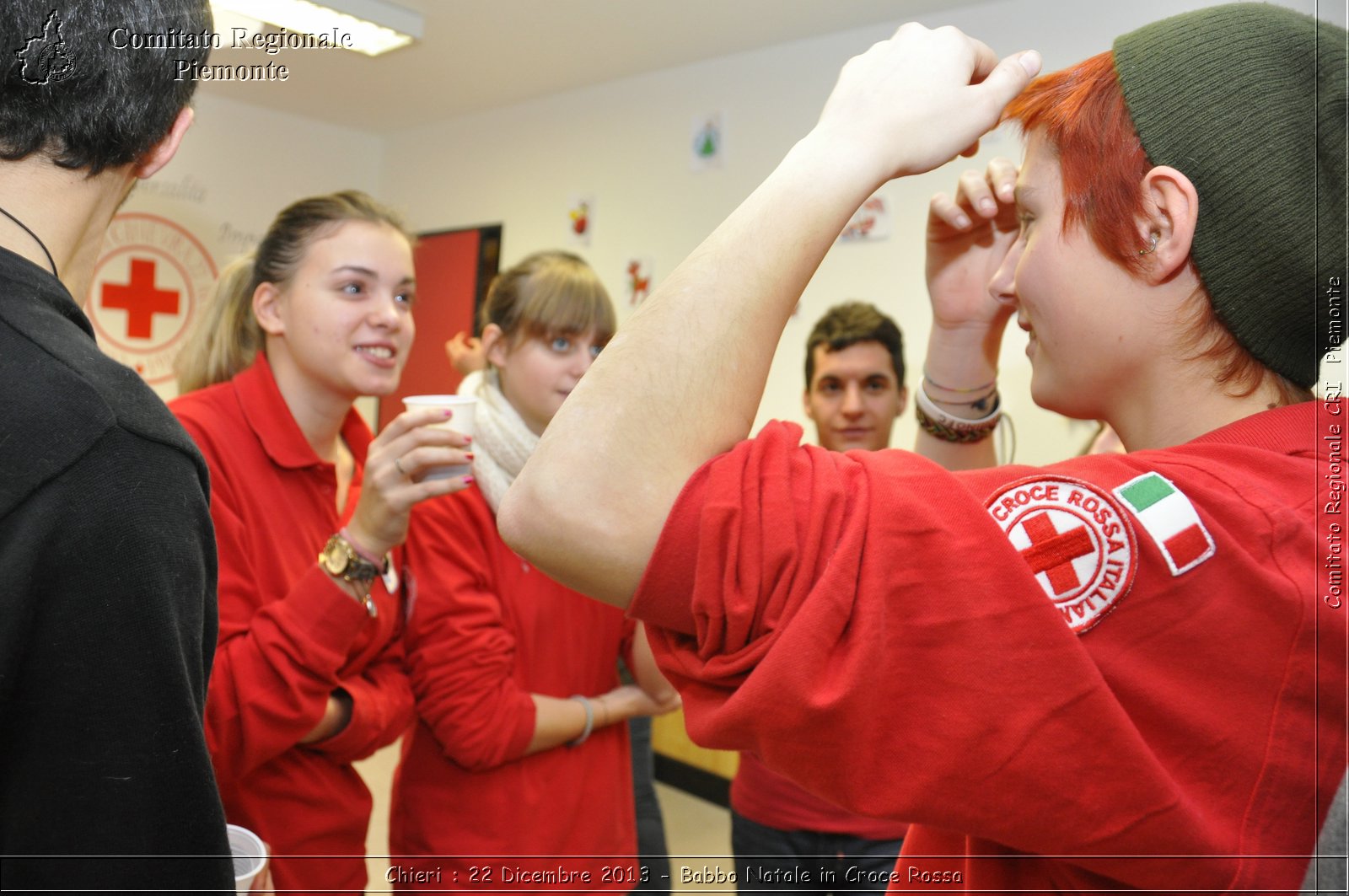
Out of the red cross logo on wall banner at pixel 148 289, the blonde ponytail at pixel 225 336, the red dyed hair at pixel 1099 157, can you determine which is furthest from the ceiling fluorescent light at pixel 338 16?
the red dyed hair at pixel 1099 157

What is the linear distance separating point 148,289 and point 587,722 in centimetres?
456

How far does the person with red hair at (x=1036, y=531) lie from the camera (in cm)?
55

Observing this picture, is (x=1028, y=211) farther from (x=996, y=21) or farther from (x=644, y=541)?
(x=996, y=21)

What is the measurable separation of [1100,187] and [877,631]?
1.40 ft

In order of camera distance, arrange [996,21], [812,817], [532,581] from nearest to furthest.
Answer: [532,581] < [812,817] < [996,21]

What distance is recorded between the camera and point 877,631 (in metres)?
0.55

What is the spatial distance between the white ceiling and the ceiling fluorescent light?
0.10 metres

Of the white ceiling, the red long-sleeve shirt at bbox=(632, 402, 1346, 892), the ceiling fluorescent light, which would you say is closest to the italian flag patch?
the red long-sleeve shirt at bbox=(632, 402, 1346, 892)

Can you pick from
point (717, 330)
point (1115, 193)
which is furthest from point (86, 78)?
point (1115, 193)

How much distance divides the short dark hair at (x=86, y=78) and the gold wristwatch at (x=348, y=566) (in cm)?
70

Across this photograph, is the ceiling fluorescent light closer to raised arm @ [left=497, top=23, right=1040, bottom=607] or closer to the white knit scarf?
the white knit scarf

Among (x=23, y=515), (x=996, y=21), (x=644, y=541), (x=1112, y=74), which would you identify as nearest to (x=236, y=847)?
(x=23, y=515)

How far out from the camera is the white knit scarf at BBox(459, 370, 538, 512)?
1.71 metres

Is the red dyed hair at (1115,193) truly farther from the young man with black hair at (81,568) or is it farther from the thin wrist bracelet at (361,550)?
the thin wrist bracelet at (361,550)
